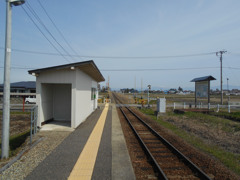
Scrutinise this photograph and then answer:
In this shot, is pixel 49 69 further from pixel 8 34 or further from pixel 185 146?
pixel 185 146

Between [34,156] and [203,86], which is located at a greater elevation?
[203,86]

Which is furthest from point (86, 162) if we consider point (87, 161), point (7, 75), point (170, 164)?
point (7, 75)

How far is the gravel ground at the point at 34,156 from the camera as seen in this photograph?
410cm

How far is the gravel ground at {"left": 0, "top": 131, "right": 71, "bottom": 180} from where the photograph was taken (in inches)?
161

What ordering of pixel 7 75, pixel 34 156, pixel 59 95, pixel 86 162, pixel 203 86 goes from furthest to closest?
pixel 203 86 → pixel 59 95 → pixel 34 156 → pixel 7 75 → pixel 86 162

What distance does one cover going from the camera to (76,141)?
6.83m

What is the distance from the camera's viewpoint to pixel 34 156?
5.19 m

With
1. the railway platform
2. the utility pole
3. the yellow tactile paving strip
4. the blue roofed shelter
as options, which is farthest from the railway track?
the blue roofed shelter

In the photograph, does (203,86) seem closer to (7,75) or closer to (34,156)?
(34,156)

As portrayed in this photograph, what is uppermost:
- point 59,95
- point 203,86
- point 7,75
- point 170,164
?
point 203,86

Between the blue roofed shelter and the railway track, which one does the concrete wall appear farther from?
→ the blue roofed shelter

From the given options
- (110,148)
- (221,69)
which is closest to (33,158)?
(110,148)

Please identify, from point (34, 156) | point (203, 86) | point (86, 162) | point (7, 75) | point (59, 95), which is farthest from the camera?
point (203, 86)

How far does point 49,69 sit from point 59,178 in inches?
243
